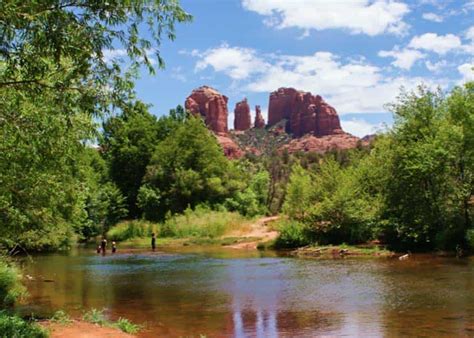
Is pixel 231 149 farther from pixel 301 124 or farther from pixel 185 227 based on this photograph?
pixel 185 227

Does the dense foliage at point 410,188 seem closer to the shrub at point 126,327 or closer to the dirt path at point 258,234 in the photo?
the dirt path at point 258,234

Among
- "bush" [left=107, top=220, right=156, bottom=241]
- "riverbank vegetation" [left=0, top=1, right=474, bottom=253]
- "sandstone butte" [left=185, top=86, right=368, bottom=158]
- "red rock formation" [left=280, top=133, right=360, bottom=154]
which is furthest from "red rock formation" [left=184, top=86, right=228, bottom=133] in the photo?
"bush" [left=107, top=220, right=156, bottom=241]

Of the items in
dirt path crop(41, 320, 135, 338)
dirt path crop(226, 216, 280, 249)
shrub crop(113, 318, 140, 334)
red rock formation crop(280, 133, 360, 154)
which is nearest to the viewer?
dirt path crop(41, 320, 135, 338)

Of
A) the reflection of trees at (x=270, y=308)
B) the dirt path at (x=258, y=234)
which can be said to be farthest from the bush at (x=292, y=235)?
the reflection of trees at (x=270, y=308)

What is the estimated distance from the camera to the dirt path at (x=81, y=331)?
12266 millimetres

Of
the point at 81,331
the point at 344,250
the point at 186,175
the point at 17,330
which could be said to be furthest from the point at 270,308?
the point at 186,175

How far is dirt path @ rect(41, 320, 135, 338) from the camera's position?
12.3 meters

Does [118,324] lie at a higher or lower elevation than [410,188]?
lower

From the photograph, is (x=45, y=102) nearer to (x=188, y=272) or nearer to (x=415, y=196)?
(x=188, y=272)

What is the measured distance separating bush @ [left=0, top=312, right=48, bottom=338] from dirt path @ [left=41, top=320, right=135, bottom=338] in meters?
0.58

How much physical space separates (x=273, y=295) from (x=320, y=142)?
169 meters

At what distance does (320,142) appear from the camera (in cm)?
18650

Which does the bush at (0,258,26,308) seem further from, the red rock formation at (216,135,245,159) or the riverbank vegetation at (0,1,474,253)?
the red rock formation at (216,135,245,159)

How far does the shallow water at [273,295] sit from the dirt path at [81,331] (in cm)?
116
